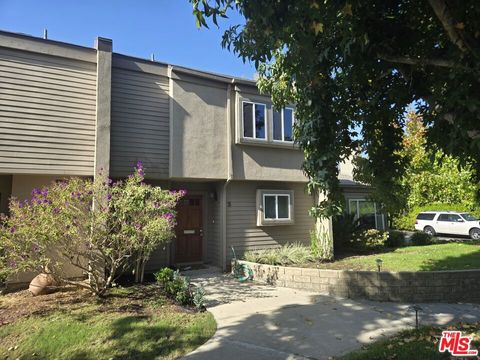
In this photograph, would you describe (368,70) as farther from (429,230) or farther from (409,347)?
(429,230)

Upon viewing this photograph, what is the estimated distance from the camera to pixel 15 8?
764 centimetres

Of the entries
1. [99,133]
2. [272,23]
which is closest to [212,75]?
[99,133]

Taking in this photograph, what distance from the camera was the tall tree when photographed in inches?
173

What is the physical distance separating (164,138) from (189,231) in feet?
11.3

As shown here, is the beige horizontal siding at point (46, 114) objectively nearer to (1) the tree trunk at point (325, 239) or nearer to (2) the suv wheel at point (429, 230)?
(1) the tree trunk at point (325, 239)

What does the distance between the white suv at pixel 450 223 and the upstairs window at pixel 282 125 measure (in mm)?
15689

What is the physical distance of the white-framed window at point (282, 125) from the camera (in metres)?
13.1

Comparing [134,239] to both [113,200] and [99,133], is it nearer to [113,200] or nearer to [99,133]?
[113,200]

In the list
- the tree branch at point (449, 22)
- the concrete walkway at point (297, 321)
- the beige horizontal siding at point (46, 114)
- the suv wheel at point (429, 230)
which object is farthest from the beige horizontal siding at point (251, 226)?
the suv wheel at point (429, 230)

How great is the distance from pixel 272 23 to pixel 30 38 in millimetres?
7906

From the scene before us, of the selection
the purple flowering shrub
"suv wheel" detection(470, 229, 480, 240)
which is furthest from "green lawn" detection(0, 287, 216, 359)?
"suv wheel" detection(470, 229, 480, 240)

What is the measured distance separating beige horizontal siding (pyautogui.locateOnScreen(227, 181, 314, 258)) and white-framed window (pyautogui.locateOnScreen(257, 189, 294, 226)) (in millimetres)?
229

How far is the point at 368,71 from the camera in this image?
5.99m

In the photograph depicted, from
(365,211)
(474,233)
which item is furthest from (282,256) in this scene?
(474,233)
